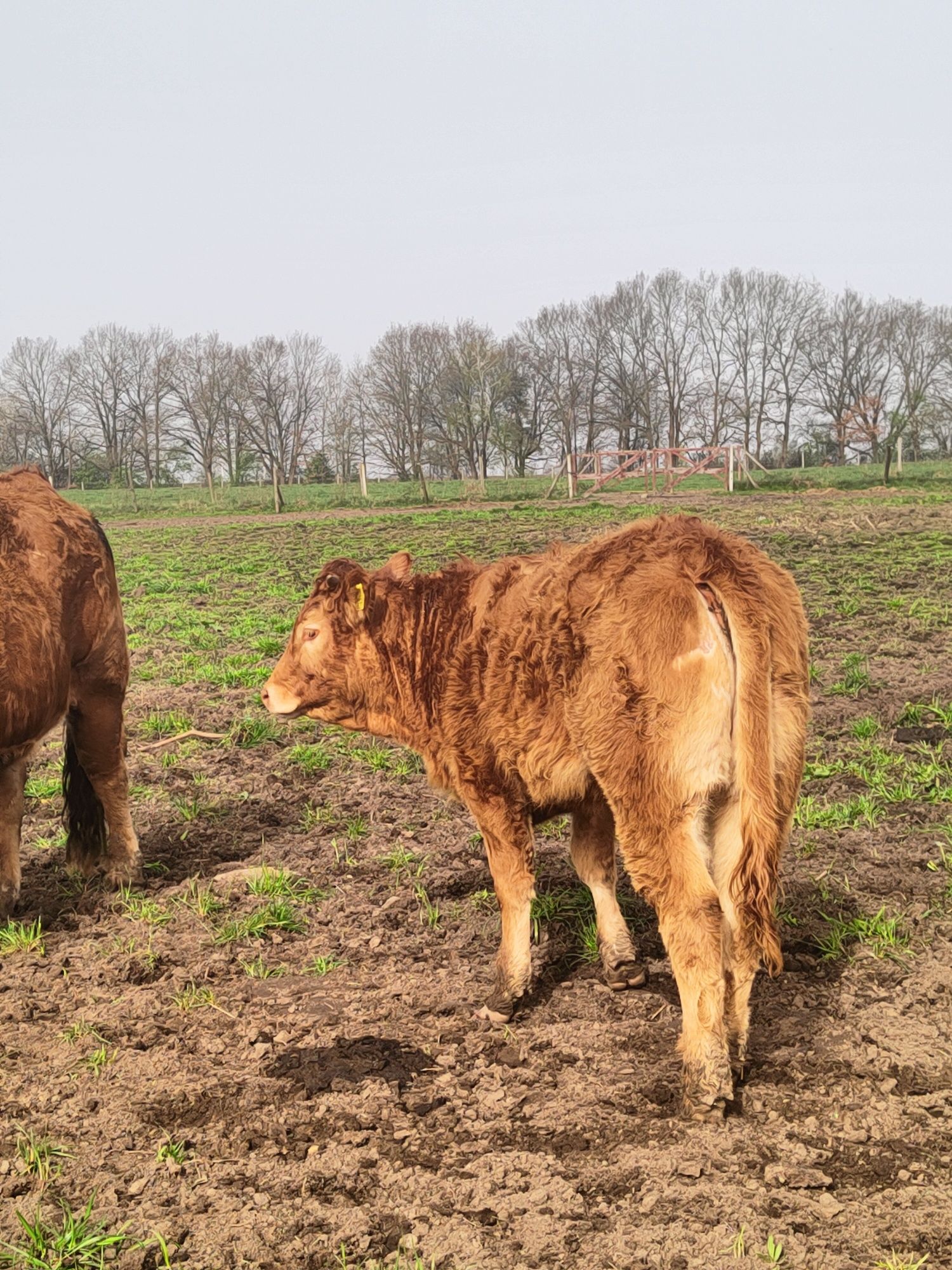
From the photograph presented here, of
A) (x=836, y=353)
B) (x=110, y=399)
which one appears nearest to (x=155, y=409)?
(x=110, y=399)

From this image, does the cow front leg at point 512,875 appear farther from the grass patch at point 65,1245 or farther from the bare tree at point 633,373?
the bare tree at point 633,373

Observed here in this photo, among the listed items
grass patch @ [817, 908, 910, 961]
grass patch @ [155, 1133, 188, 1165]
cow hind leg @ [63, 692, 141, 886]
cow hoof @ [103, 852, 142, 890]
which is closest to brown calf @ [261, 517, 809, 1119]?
grass patch @ [817, 908, 910, 961]

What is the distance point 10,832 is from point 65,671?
94 centimetres

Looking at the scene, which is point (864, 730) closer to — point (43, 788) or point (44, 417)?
point (43, 788)

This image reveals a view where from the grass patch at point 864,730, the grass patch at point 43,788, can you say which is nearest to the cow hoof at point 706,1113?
the grass patch at point 864,730

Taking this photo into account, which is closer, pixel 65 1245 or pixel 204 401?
pixel 65 1245

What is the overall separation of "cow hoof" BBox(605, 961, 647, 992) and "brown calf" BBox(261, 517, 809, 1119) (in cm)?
1

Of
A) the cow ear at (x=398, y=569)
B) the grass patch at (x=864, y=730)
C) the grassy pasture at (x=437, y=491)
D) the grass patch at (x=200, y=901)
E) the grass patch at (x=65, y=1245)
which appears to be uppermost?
the cow ear at (x=398, y=569)

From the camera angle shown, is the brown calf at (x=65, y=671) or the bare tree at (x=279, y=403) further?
the bare tree at (x=279, y=403)

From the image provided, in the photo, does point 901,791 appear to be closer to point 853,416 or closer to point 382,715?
point 382,715

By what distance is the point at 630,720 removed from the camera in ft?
12.6

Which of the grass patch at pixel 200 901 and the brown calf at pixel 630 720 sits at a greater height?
the brown calf at pixel 630 720

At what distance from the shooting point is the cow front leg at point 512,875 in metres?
4.47

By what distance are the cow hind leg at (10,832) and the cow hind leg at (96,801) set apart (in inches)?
12.1
